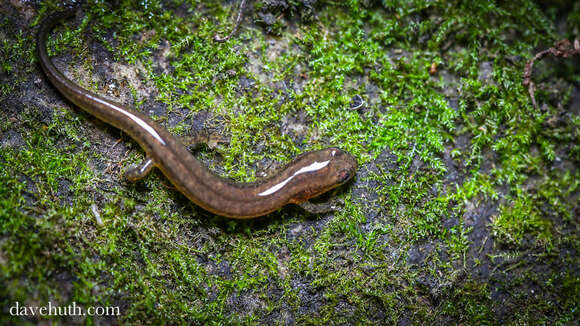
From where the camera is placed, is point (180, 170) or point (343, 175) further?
point (343, 175)

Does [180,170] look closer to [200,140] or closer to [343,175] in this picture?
[200,140]

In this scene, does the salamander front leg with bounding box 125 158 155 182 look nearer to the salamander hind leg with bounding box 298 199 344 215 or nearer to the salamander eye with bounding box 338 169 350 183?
the salamander hind leg with bounding box 298 199 344 215

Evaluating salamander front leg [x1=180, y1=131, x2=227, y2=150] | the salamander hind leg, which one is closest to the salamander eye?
the salamander hind leg

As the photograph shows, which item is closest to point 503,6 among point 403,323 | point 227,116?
point 227,116

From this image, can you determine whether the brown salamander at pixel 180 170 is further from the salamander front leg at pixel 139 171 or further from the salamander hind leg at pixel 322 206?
the salamander hind leg at pixel 322 206

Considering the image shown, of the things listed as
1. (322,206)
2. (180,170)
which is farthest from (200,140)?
(322,206)

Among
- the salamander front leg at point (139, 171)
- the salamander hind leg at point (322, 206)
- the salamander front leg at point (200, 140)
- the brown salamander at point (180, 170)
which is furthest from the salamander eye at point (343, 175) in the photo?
the salamander front leg at point (139, 171)

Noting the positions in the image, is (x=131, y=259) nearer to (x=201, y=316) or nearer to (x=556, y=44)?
(x=201, y=316)

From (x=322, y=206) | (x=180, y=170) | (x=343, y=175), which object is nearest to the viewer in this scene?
(x=180, y=170)
